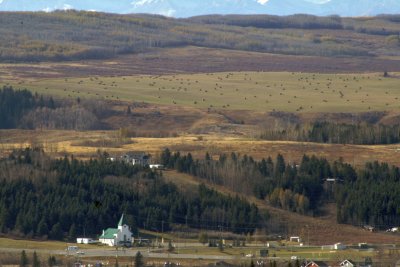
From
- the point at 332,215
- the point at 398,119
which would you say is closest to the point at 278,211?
the point at 332,215

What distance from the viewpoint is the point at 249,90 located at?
15925 centimetres

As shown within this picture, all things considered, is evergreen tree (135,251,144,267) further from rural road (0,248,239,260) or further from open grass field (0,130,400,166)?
open grass field (0,130,400,166)

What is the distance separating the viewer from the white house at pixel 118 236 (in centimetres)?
7744

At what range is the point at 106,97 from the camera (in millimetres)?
145000

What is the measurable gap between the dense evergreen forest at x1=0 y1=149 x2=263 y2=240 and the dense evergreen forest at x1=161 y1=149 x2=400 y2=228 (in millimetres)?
4201

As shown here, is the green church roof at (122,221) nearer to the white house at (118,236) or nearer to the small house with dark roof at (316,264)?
the white house at (118,236)

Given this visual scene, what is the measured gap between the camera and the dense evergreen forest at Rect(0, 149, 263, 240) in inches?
3127

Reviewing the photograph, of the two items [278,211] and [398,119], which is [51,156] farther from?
[398,119]

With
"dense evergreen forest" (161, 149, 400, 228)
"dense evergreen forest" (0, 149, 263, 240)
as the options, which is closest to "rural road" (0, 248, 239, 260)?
"dense evergreen forest" (0, 149, 263, 240)

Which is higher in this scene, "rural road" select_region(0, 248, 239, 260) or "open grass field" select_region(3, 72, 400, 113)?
"open grass field" select_region(3, 72, 400, 113)

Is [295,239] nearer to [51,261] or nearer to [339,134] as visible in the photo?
[51,261]

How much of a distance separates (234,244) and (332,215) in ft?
36.8

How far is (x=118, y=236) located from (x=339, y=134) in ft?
138

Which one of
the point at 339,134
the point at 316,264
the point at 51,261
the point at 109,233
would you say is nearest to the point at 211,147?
the point at 339,134
